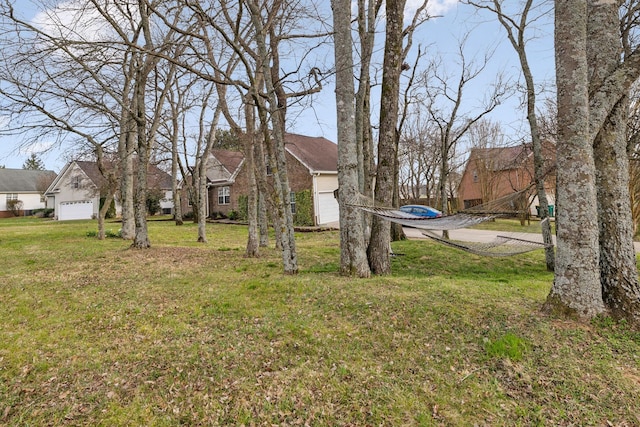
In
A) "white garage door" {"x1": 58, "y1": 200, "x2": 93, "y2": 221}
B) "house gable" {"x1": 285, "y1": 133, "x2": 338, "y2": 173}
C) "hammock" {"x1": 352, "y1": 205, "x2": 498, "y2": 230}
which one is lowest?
"hammock" {"x1": 352, "y1": 205, "x2": 498, "y2": 230}

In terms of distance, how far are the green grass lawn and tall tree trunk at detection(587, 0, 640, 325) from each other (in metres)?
0.52

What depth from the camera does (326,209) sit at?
731 inches

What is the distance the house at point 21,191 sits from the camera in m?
35.4

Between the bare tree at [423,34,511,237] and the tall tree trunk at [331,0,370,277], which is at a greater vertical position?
the bare tree at [423,34,511,237]

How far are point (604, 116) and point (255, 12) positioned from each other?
5424 mm

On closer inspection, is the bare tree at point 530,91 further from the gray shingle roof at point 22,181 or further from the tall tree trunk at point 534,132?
the gray shingle roof at point 22,181

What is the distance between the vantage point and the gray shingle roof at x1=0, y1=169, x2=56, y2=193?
36062 millimetres

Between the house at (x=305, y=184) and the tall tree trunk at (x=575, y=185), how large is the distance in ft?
41.1

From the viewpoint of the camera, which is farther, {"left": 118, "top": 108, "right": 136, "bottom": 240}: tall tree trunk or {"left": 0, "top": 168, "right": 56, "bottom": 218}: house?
{"left": 0, "top": 168, "right": 56, "bottom": 218}: house

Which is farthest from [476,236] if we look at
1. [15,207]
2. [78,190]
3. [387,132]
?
[15,207]

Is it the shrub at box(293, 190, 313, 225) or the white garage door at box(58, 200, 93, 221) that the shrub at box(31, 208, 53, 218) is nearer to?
the white garage door at box(58, 200, 93, 221)

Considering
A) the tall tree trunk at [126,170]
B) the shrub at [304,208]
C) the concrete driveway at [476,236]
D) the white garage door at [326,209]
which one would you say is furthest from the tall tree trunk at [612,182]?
the shrub at [304,208]

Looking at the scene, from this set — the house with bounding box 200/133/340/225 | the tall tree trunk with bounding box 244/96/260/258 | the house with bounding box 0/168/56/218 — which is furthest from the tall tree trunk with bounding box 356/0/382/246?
the house with bounding box 0/168/56/218

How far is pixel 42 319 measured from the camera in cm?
412
